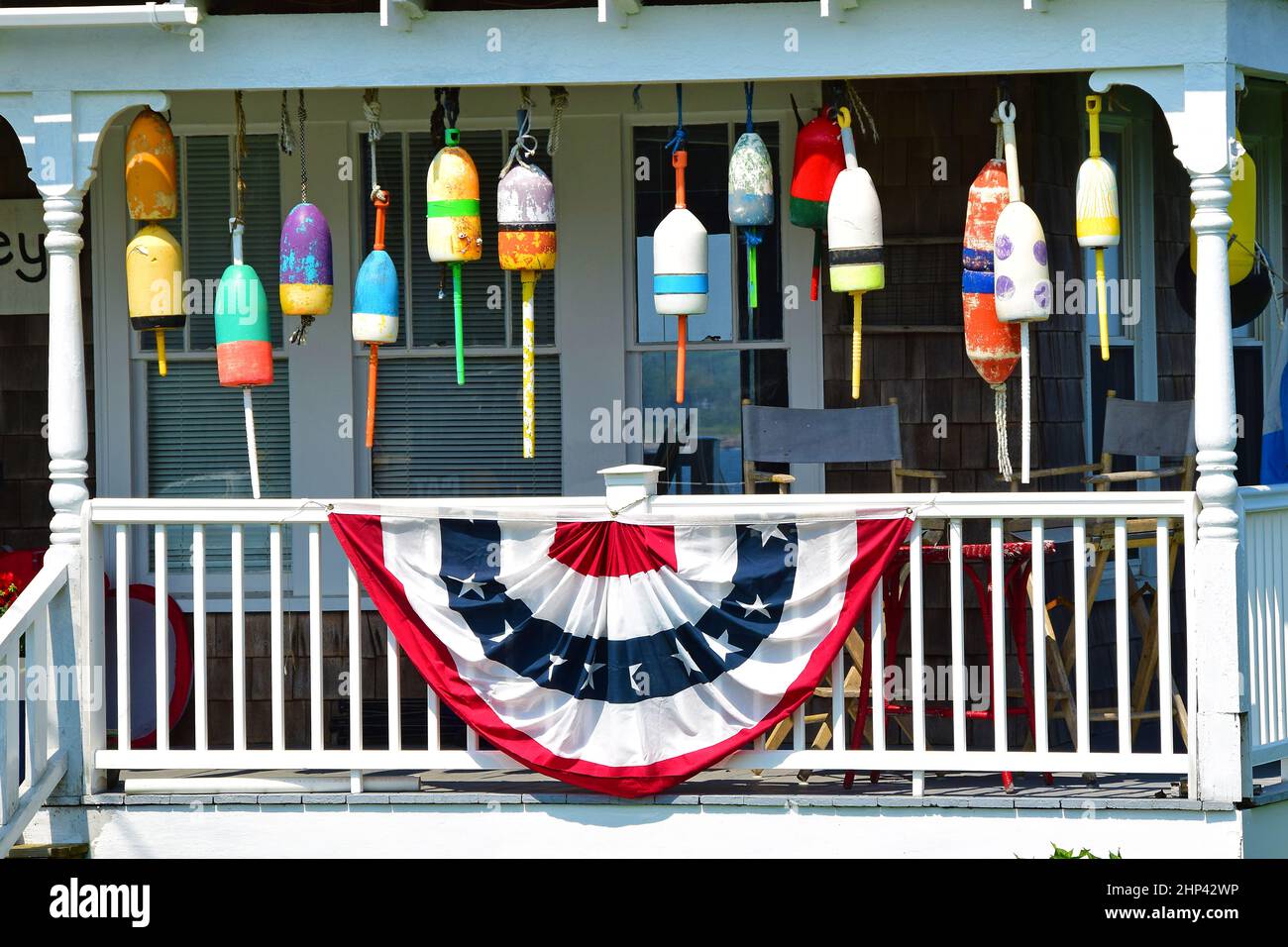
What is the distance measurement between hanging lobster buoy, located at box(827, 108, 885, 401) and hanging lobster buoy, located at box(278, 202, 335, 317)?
1877 mm

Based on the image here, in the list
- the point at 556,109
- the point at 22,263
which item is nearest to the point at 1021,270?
the point at 556,109

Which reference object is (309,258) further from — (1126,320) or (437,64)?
(1126,320)

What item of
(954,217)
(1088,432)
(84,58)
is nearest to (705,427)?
(954,217)

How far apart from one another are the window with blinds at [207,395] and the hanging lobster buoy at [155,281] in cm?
126

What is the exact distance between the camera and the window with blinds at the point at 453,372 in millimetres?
7039

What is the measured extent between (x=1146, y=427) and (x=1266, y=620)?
56.7 inches

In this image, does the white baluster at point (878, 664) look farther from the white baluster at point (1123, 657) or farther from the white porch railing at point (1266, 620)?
the white porch railing at point (1266, 620)

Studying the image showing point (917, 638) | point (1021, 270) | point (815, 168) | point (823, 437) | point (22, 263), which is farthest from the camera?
point (22, 263)

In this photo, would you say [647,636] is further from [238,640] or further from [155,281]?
[155,281]

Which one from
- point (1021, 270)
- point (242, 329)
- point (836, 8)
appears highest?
point (836, 8)

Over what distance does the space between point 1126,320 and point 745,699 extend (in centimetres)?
351

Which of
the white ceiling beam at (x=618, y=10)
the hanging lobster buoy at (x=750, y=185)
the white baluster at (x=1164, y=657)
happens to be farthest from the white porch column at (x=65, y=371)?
the white baluster at (x=1164, y=657)

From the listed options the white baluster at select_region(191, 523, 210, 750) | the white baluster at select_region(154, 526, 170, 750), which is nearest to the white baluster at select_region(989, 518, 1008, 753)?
the white baluster at select_region(191, 523, 210, 750)

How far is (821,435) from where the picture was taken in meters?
6.33
